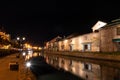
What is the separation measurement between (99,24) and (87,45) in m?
9.16

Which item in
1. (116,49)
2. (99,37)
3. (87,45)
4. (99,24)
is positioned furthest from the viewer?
(99,24)

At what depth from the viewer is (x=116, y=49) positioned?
1791 inches

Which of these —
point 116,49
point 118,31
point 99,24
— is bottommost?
point 116,49

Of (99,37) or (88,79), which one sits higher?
(99,37)

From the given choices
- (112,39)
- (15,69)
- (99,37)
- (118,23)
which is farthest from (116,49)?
(15,69)

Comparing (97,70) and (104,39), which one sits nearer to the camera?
(97,70)

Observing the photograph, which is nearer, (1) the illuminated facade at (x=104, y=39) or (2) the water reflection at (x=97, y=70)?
(2) the water reflection at (x=97, y=70)

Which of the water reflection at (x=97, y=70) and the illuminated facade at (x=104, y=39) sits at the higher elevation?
the illuminated facade at (x=104, y=39)

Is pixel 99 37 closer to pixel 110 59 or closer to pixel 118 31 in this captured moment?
pixel 118 31

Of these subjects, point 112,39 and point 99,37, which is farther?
point 99,37

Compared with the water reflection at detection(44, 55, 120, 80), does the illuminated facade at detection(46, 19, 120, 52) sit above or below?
above

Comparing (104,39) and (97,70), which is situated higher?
(104,39)

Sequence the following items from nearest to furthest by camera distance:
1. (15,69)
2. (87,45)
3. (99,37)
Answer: (15,69) < (99,37) < (87,45)

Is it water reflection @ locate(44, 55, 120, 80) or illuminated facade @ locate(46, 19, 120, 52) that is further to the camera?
illuminated facade @ locate(46, 19, 120, 52)
